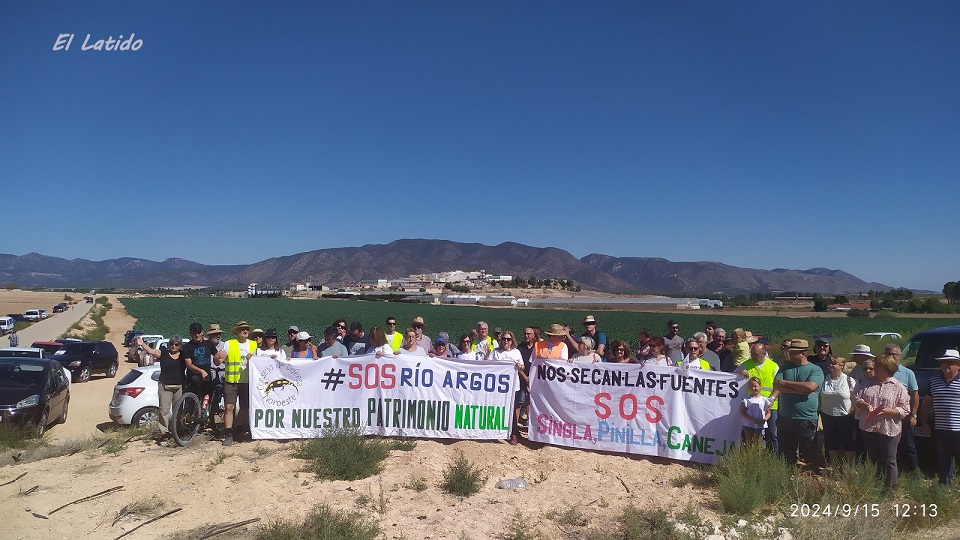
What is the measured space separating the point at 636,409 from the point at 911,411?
131 inches

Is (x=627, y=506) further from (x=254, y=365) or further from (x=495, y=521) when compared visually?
(x=254, y=365)

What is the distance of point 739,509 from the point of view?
657cm

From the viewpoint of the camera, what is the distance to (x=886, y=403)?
689 centimetres

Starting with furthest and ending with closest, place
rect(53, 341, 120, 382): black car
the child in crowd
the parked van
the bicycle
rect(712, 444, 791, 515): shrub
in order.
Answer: the parked van → rect(53, 341, 120, 382): black car → the bicycle → the child in crowd → rect(712, 444, 791, 515): shrub

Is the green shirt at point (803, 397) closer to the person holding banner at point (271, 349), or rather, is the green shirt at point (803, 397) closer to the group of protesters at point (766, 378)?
the group of protesters at point (766, 378)

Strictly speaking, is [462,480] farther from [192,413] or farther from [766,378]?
[192,413]

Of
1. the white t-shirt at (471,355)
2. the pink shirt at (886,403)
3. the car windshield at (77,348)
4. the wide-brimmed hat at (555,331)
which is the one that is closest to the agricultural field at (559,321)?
the car windshield at (77,348)

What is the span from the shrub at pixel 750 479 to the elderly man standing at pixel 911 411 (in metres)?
1.49

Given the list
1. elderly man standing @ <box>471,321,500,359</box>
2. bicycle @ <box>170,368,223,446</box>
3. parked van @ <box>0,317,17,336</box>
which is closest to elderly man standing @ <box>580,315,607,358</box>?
elderly man standing @ <box>471,321,500,359</box>

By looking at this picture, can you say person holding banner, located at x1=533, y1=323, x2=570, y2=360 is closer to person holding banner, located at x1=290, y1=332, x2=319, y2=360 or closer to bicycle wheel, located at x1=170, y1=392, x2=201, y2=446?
person holding banner, located at x1=290, y1=332, x2=319, y2=360

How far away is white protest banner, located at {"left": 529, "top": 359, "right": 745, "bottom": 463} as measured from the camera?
8453 millimetres

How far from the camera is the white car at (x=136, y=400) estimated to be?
11219 millimetres

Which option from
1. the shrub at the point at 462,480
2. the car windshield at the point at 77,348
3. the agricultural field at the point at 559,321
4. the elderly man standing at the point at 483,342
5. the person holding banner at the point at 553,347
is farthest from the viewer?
the agricultural field at the point at 559,321
